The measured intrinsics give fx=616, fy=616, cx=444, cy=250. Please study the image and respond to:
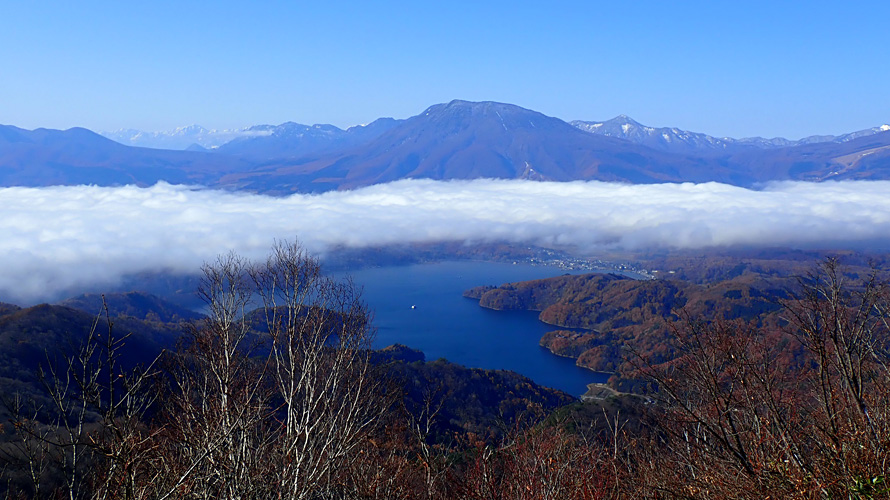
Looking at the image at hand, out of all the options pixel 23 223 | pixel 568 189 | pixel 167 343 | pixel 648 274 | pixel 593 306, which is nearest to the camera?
pixel 167 343

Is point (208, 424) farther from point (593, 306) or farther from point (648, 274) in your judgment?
point (648, 274)

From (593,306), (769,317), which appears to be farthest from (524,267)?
(769,317)

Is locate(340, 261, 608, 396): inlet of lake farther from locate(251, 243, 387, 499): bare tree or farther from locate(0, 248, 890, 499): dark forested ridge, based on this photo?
locate(251, 243, 387, 499): bare tree

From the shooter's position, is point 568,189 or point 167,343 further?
point 568,189

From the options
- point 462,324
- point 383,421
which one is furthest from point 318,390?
point 462,324

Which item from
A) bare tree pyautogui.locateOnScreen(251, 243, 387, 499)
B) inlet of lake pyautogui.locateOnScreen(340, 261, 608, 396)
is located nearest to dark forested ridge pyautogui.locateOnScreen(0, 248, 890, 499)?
bare tree pyautogui.locateOnScreen(251, 243, 387, 499)

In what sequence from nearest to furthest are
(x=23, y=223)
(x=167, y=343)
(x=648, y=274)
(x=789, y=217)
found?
(x=167, y=343), (x=648, y=274), (x=23, y=223), (x=789, y=217)

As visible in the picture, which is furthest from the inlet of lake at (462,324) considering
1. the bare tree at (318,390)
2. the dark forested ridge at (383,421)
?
the bare tree at (318,390)

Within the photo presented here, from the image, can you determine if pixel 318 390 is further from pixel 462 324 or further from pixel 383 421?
pixel 462 324

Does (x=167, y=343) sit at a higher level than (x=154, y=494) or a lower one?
lower
